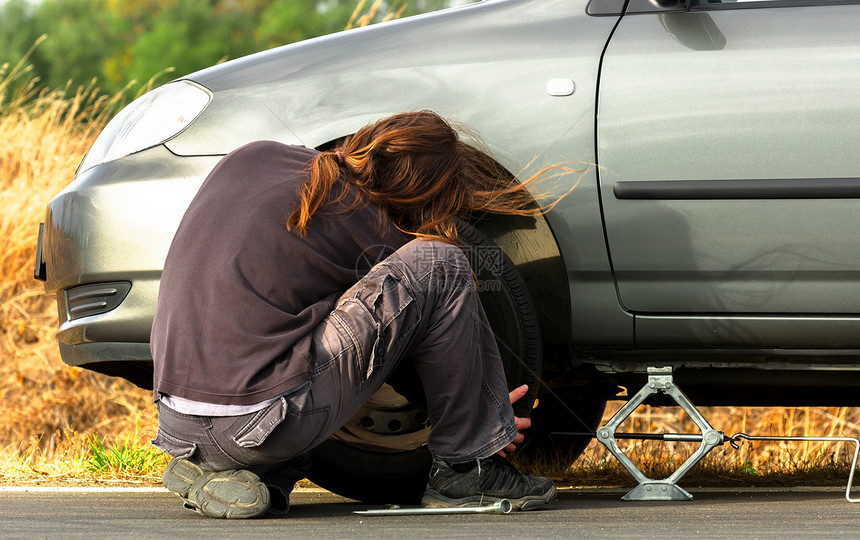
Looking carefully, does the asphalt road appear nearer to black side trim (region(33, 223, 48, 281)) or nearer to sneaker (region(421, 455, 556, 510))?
sneaker (region(421, 455, 556, 510))

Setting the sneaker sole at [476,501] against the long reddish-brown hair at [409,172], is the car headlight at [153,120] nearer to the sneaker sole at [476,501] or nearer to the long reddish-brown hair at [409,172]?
the long reddish-brown hair at [409,172]

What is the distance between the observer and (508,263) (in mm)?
2480

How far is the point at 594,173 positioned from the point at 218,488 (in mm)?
1193

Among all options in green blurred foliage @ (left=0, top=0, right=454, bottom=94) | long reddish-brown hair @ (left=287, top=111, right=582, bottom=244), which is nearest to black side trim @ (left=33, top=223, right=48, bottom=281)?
long reddish-brown hair @ (left=287, top=111, right=582, bottom=244)

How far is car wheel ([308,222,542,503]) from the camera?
2473 millimetres

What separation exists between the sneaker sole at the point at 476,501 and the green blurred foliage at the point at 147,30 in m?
35.4

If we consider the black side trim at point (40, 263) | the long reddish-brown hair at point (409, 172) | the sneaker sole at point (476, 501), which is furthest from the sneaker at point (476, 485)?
the black side trim at point (40, 263)

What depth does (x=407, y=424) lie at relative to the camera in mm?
2559

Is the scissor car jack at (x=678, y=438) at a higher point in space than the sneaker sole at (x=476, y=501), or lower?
lower

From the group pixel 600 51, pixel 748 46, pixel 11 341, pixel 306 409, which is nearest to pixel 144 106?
pixel 306 409

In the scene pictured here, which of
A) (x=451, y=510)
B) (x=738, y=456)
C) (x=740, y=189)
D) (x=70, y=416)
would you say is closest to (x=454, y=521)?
(x=451, y=510)

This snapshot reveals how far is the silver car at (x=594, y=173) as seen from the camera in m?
2.43

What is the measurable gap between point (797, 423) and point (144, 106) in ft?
9.79

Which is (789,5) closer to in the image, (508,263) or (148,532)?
(508,263)
